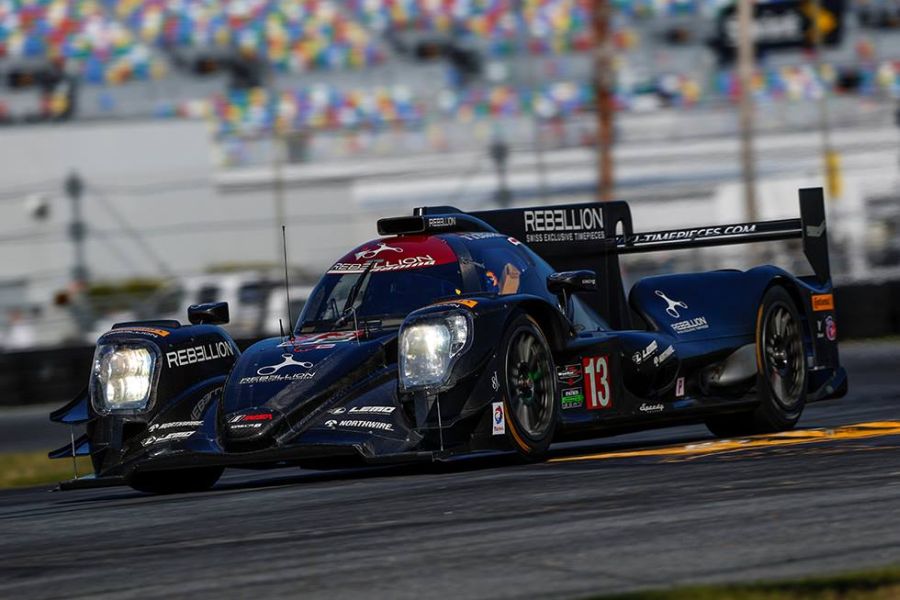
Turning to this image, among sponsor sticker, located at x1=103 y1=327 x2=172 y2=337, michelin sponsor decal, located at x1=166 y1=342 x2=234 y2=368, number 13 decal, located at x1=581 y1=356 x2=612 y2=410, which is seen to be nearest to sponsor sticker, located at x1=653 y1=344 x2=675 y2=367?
number 13 decal, located at x1=581 y1=356 x2=612 y2=410

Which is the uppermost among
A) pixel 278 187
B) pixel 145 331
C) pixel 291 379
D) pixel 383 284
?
pixel 278 187

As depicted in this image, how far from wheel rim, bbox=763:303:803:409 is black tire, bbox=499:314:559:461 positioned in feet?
5.65

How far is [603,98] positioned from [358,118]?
7442 mm

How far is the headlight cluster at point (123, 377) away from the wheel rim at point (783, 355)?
3301mm

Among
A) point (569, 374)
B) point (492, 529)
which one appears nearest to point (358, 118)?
point (569, 374)

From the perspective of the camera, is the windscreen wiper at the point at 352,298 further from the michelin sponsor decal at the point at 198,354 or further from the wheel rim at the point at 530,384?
the wheel rim at the point at 530,384

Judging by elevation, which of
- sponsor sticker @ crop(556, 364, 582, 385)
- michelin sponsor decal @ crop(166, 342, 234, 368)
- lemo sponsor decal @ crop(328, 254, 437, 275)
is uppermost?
lemo sponsor decal @ crop(328, 254, 437, 275)

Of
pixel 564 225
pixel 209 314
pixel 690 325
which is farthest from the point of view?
pixel 564 225

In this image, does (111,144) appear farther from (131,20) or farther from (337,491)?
(337,491)

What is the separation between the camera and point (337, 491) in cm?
632

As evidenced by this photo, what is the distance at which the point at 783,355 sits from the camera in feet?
27.2

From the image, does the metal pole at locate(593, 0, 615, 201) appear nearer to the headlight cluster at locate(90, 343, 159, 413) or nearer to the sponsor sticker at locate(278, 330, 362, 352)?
the sponsor sticker at locate(278, 330, 362, 352)

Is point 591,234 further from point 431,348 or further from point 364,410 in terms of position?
point 364,410

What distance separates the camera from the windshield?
724cm
